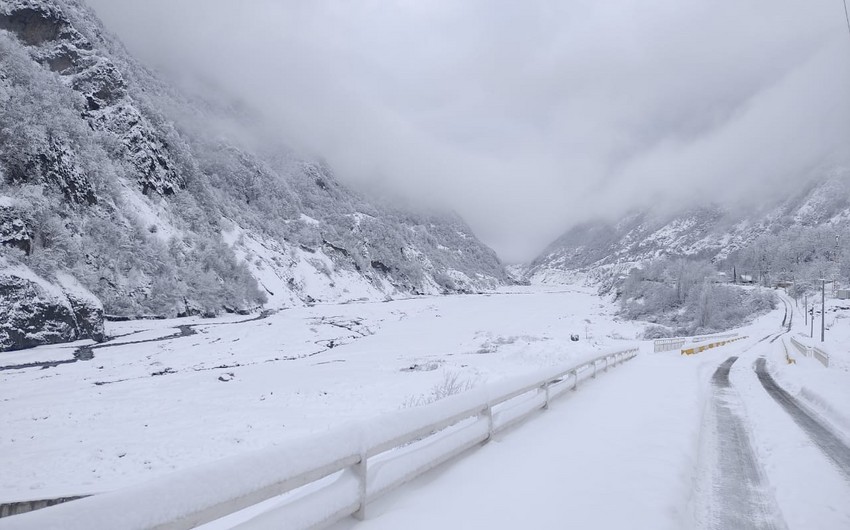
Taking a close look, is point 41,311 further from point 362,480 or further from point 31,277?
point 362,480

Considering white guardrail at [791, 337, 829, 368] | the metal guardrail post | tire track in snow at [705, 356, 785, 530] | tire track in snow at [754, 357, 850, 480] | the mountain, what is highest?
the mountain

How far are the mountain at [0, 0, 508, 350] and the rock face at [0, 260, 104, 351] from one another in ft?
0.58

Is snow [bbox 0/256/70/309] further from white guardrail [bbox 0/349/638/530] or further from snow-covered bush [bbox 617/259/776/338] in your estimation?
snow-covered bush [bbox 617/259/776/338]

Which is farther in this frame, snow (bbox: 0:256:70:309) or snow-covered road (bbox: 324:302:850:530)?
snow (bbox: 0:256:70:309)

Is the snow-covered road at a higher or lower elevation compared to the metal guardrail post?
lower

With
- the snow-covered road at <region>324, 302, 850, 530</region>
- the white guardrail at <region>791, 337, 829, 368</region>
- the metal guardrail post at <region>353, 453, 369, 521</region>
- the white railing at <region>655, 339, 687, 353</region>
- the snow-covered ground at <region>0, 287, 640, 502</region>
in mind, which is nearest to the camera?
the metal guardrail post at <region>353, 453, 369, 521</region>

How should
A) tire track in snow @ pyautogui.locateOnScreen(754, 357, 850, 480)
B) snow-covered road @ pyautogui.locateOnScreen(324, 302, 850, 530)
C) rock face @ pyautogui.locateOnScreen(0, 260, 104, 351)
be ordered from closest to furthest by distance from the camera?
snow-covered road @ pyautogui.locateOnScreen(324, 302, 850, 530) → tire track in snow @ pyautogui.locateOnScreen(754, 357, 850, 480) → rock face @ pyautogui.locateOnScreen(0, 260, 104, 351)

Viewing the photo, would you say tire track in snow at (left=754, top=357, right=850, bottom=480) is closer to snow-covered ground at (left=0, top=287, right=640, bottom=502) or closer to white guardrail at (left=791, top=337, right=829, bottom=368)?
snow-covered ground at (left=0, top=287, right=640, bottom=502)

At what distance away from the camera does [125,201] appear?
46.0 metres

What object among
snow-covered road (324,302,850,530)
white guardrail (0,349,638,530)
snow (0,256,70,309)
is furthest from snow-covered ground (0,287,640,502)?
white guardrail (0,349,638,530)

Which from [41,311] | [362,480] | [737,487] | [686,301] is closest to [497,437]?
[737,487]

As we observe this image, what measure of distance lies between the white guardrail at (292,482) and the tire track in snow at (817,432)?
5624 mm

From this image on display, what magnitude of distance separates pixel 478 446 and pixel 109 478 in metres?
9.99

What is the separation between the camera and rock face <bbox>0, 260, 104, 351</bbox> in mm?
24797
